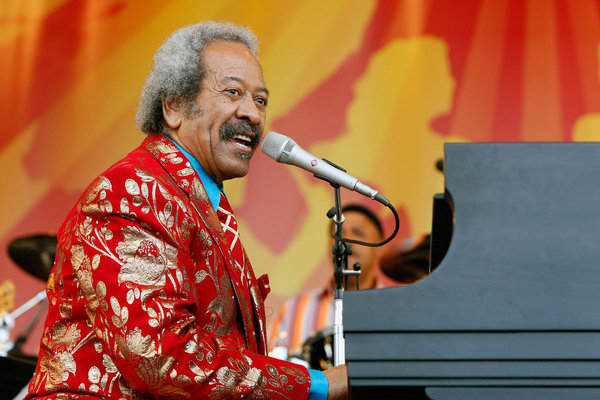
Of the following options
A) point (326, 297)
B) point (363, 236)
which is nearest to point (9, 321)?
point (326, 297)

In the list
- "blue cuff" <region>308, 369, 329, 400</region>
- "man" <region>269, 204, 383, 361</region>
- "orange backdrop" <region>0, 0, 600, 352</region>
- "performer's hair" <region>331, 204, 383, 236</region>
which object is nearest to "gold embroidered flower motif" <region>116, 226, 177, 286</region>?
"blue cuff" <region>308, 369, 329, 400</region>

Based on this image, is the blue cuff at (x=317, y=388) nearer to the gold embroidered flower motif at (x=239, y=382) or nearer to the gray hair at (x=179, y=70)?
the gold embroidered flower motif at (x=239, y=382)

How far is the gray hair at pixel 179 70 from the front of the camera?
212 cm

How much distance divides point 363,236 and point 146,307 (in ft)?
10.2

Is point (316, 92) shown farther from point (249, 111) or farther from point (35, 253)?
point (249, 111)

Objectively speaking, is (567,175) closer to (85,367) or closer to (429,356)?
(429,356)

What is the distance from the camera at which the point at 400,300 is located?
4.13ft

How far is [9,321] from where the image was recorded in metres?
4.23

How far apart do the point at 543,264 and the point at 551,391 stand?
8.0 inches

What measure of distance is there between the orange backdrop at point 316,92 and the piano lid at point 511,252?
3523 mm

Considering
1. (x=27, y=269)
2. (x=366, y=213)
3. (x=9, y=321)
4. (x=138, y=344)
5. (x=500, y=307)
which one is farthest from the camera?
(x=366, y=213)

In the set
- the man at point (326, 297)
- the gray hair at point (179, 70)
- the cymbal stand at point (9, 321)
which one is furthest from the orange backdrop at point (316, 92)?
the gray hair at point (179, 70)

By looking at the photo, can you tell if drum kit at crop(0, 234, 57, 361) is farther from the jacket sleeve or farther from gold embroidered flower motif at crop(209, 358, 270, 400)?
gold embroidered flower motif at crop(209, 358, 270, 400)

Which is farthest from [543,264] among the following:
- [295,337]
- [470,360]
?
[295,337]
